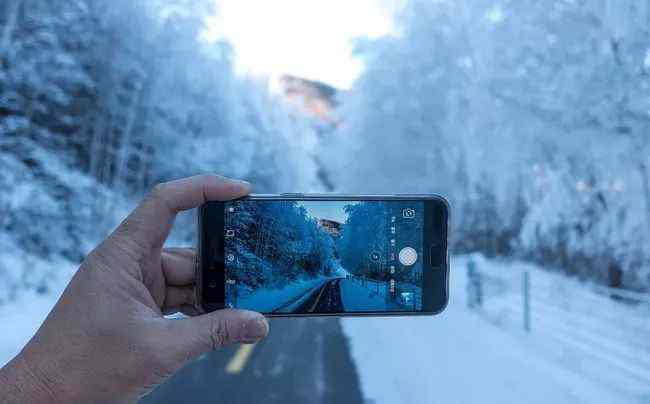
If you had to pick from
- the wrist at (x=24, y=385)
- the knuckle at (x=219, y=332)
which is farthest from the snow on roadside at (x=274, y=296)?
the wrist at (x=24, y=385)

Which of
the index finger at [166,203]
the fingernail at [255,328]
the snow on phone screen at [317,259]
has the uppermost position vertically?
the index finger at [166,203]

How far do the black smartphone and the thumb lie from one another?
0.56 feet

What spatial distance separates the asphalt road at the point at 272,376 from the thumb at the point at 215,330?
2.15 m

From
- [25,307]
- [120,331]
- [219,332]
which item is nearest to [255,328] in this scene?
[219,332]

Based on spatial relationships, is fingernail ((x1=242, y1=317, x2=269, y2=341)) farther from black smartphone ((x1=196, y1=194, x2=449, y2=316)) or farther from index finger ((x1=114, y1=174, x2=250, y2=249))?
index finger ((x1=114, y1=174, x2=250, y2=249))

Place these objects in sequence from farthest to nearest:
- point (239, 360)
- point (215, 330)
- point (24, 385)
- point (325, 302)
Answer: point (239, 360)
point (325, 302)
point (215, 330)
point (24, 385)

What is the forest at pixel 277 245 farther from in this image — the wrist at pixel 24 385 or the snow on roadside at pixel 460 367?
the snow on roadside at pixel 460 367

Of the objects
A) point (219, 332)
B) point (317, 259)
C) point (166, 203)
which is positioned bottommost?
point (219, 332)

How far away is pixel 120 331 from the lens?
1806 millimetres

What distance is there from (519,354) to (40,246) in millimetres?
10304

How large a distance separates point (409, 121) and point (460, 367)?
1611cm

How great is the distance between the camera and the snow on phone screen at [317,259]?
2186mm

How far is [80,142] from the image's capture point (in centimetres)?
1595

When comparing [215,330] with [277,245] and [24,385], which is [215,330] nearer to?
[277,245]
